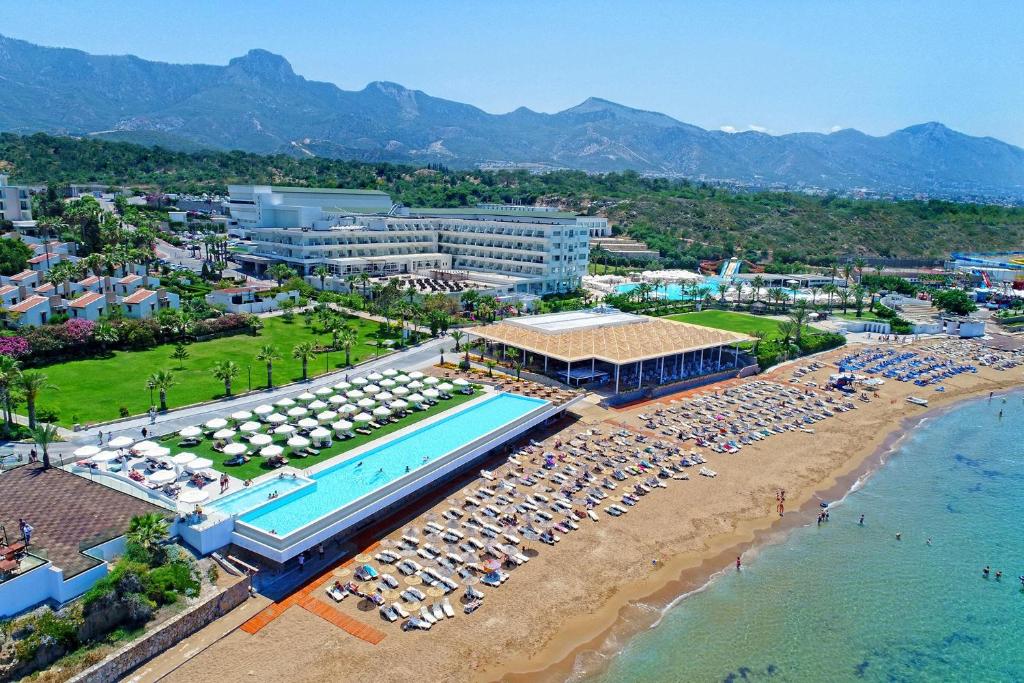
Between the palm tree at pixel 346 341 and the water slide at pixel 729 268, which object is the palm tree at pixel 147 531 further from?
the water slide at pixel 729 268

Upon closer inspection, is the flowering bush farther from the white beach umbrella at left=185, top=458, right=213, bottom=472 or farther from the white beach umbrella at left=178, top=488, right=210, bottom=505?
the white beach umbrella at left=178, top=488, right=210, bottom=505

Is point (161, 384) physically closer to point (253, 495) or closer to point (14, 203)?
point (253, 495)

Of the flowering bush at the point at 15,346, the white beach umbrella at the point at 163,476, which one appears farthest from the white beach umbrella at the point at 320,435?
the flowering bush at the point at 15,346

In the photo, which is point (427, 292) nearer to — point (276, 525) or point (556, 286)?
point (556, 286)

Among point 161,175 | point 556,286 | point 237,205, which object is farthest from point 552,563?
point 161,175

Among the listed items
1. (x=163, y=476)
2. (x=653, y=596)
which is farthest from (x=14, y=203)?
(x=653, y=596)

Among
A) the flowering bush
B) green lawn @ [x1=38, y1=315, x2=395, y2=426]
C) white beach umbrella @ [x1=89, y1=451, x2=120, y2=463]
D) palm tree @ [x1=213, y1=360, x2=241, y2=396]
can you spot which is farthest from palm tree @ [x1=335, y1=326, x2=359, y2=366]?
white beach umbrella @ [x1=89, y1=451, x2=120, y2=463]
